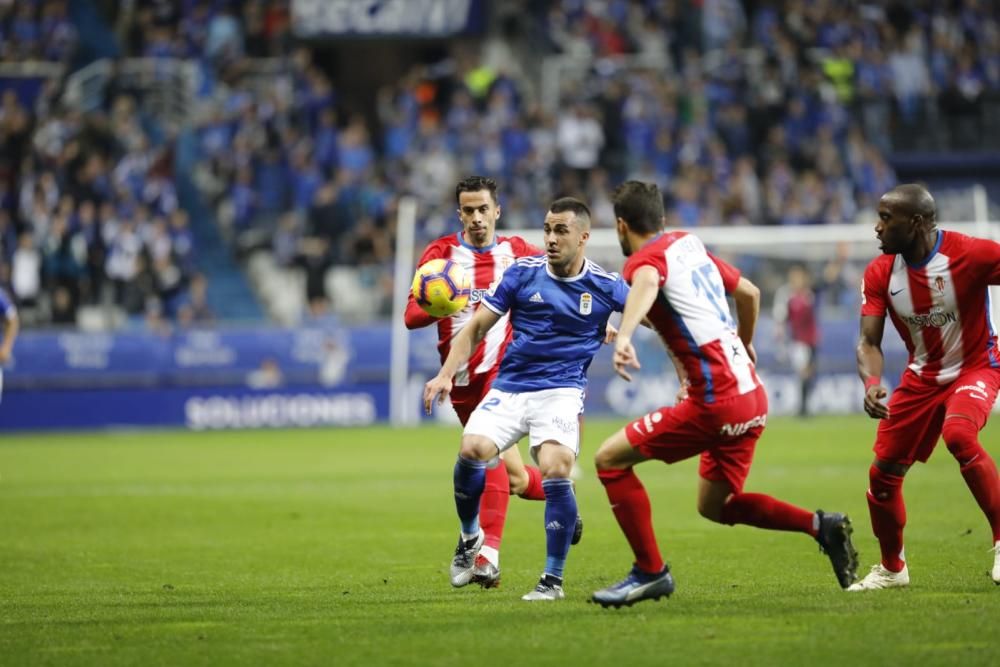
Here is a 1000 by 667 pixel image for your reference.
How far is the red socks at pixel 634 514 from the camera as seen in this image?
8.12 metres

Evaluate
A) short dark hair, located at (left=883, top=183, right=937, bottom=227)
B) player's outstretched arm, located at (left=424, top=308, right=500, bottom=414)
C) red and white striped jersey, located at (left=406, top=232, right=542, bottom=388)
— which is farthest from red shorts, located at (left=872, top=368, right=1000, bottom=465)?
red and white striped jersey, located at (left=406, top=232, right=542, bottom=388)

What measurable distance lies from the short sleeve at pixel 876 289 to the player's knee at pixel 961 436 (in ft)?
2.44

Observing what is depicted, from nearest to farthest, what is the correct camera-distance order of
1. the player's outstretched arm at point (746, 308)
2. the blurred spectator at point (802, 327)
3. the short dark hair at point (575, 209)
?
the player's outstretched arm at point (746, 308), the short dark hair at point (575, 209), the blurred spectator at point (802, 327)

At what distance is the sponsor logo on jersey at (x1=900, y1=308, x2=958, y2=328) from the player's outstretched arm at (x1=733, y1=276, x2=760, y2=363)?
97 cm

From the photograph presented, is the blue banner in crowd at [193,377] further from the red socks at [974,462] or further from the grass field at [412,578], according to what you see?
the red socks at [974,462]

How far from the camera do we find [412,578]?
9.97m

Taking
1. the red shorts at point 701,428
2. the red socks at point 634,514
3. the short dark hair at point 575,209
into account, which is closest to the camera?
the red shorts at point 701,428

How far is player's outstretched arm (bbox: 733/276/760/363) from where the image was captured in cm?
845

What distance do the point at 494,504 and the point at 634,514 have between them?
1931mm

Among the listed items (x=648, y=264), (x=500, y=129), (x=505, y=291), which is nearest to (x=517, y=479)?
(x=505, y=291)

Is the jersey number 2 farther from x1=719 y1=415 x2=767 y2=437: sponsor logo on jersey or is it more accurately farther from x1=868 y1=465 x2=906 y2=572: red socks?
x1=868 y1=465 x2=906 y2=572: red socks

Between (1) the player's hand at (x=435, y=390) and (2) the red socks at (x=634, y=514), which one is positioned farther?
(1) the player's hand at (x=435, y=390)

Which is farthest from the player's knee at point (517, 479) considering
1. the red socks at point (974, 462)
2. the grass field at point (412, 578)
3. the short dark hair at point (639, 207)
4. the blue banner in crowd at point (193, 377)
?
the blue banner in crowd at point (193, 377)

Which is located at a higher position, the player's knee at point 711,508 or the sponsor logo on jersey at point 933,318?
the sponsor logo on jersey at point 933,318
